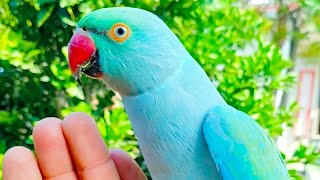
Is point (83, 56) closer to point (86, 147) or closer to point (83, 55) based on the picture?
point (83, 55)

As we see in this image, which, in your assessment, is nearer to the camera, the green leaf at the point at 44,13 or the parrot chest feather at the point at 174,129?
the parrot chest feather at the point at 174,129

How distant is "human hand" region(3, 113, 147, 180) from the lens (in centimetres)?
56

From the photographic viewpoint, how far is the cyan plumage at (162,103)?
498mm

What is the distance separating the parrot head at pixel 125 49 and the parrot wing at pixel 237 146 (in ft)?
0.25

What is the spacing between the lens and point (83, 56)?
0.50 meters

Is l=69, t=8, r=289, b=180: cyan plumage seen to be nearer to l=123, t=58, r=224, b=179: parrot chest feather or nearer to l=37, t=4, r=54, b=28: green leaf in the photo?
l=123, t=58, r=224, b=179: parrot chest feather

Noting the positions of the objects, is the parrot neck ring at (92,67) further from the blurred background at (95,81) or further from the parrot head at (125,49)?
the blurred background at (95,81)

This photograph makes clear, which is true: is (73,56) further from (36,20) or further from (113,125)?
(36,20)

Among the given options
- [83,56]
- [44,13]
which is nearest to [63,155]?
[83,56]

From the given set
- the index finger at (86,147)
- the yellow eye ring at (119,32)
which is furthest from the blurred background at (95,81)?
the yellow eye ring at (119,32)

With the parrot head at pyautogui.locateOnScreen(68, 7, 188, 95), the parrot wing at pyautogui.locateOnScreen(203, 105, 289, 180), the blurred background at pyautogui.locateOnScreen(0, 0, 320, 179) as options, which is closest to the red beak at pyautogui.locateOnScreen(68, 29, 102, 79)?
the parrot head at pyautogui.locateOnScreen(68, 7, 188, 95)

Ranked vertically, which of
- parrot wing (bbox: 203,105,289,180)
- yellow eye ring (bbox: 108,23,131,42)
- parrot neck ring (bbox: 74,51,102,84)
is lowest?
parrot wing (bbox: 203,105,289,180)

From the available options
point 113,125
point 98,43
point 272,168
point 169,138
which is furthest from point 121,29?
point 113,125

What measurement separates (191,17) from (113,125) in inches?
12.9
